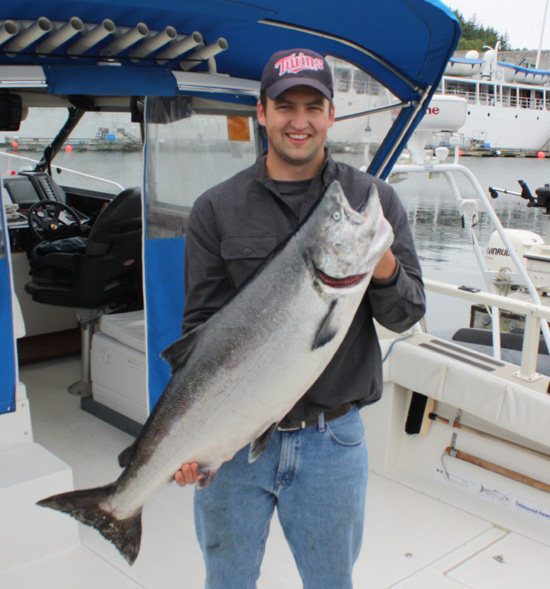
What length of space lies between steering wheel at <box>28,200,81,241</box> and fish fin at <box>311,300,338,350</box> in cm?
416

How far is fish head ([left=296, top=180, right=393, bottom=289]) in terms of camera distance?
1.48 meters

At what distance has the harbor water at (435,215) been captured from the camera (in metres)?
6.33

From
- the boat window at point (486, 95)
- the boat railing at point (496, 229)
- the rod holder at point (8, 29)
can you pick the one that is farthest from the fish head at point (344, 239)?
the boat window at point (486, 95)

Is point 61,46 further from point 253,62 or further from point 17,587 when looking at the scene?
point 17,587

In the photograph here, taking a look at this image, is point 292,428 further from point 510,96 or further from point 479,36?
point 479,36

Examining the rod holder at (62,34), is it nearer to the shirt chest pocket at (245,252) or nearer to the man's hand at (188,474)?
the shirt chest pocket at (245,252)

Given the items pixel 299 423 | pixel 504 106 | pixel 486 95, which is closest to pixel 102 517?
pixel 299 423

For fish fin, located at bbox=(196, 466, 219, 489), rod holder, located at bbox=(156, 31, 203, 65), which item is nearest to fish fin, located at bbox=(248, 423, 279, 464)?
fish fin, located at bbox=(196, 466, 219, 489)

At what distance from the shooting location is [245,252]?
5.81 feet

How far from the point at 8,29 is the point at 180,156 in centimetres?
113

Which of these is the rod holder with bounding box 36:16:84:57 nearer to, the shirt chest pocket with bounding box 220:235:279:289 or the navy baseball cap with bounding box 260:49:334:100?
the navy baseball cap with bounding box 260:49:334:100

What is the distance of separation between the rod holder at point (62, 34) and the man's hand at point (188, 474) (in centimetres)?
196

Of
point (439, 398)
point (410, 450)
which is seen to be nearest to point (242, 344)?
point (439, 398)

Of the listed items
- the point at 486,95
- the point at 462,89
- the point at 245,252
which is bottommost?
the point at 245,252
